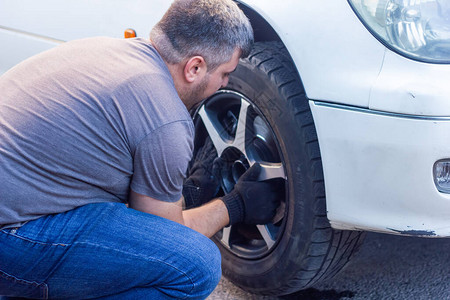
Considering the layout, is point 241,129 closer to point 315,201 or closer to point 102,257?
point 315,201

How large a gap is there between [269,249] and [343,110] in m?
0.63

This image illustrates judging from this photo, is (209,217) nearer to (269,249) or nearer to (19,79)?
(269,249)

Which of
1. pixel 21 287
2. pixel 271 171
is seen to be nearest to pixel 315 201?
pixel 271 171

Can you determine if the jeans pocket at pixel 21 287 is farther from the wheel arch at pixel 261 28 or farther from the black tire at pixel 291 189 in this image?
the wheel arch at pixel 261 28

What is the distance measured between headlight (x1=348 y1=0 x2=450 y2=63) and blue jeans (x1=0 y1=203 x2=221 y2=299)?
2.69 feet

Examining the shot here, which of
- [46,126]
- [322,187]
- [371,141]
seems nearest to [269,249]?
[322,187]

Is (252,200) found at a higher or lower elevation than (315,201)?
lower

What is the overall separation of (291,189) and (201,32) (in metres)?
0.59

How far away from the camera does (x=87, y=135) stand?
1653 millimetres

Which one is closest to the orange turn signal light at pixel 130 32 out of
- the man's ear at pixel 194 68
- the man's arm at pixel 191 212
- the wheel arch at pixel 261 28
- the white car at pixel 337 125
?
the white car at pixel 337 125

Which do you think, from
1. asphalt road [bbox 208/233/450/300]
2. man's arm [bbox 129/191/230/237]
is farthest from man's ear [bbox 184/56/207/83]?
asphalt road [bbox 208/233/450/300]

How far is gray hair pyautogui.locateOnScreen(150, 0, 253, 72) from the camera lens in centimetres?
176

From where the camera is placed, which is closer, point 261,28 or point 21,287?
point 21,287

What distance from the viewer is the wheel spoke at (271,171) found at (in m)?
2.04
